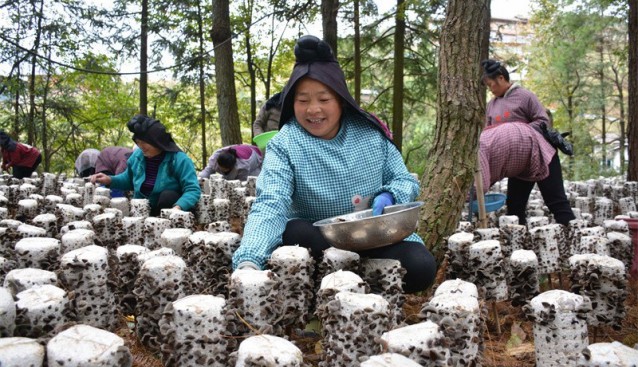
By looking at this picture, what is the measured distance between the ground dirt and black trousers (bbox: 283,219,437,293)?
0.18 m

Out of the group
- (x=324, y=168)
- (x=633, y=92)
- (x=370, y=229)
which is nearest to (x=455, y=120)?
(x=324, y=168)

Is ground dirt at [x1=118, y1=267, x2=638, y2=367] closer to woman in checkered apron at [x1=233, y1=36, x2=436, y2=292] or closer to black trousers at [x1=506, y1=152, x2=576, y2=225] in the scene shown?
woman in checkered apron at [x1=233, y1=36, x2=436, y2=292]

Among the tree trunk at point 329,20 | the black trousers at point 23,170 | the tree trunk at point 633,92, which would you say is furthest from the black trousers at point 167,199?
the tree trunk at point 633,92

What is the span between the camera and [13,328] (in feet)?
5.83

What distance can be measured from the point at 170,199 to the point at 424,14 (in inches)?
337

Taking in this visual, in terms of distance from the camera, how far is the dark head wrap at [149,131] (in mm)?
4786

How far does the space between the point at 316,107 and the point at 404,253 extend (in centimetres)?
89

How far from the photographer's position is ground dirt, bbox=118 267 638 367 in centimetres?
228

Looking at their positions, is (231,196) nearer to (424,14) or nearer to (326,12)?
(326,12)

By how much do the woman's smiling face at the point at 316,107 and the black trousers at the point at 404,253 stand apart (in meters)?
0.54

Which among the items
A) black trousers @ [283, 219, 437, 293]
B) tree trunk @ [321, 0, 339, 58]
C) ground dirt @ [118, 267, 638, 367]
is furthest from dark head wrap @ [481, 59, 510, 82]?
tree trunk @ [321, 0, 339, 58]

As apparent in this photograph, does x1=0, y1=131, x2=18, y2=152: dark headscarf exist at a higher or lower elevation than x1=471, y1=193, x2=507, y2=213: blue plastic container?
higher

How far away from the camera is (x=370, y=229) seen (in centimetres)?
220

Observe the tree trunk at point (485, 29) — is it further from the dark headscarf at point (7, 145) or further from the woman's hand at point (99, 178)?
the dark headscarf at point (7, 145)
